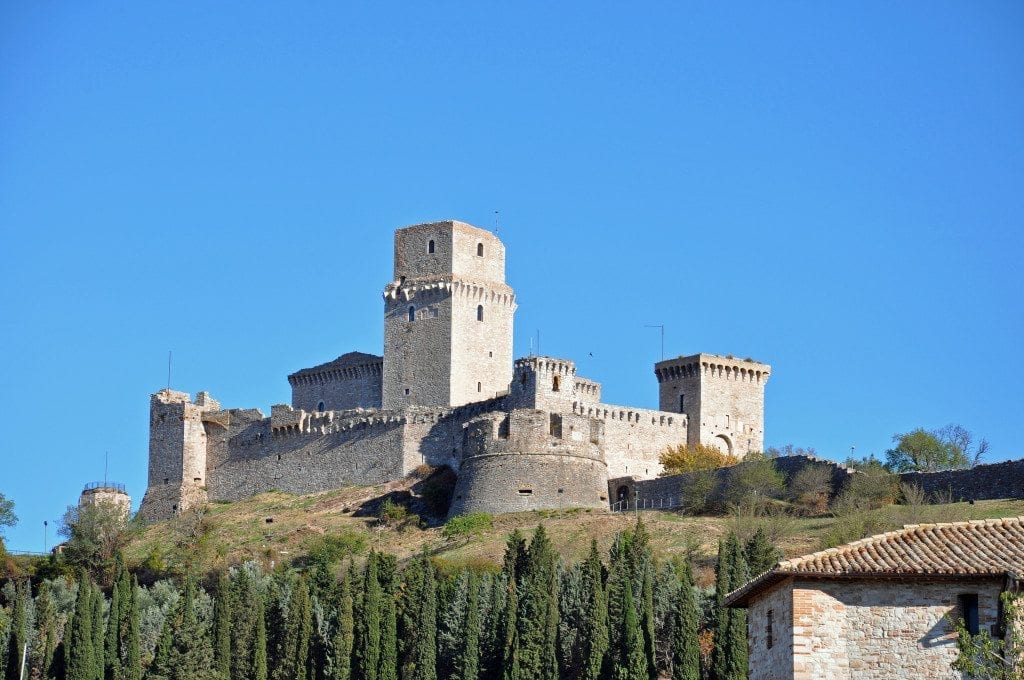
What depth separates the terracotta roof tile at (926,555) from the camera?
2625cm

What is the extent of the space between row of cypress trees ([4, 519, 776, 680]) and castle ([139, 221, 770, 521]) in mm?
17665

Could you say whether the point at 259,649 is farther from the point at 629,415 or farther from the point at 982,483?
the point at 629,415

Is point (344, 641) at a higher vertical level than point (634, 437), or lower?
lower

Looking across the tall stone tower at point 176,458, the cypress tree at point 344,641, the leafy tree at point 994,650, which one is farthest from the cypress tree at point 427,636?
the tall stone tower at point 176,458

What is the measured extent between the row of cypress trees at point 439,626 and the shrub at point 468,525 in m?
8.73

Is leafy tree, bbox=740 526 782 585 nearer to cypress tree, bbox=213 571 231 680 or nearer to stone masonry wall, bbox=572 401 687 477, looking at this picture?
cypress tree, bbox=213 571 231 680

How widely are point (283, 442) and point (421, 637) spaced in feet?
112

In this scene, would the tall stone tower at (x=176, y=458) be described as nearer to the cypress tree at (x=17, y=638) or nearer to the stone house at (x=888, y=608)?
the cypress tree at (x=17, y=638)

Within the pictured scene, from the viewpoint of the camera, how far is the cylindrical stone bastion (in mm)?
72625

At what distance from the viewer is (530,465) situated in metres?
73.4

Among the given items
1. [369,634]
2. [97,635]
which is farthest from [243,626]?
[369,634]

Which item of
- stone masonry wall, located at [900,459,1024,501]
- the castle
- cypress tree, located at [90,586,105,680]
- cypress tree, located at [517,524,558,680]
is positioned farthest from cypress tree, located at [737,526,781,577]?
the castle

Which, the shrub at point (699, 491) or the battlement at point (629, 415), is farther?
the battlement at point (629, 415)

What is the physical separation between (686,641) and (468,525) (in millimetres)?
22589
